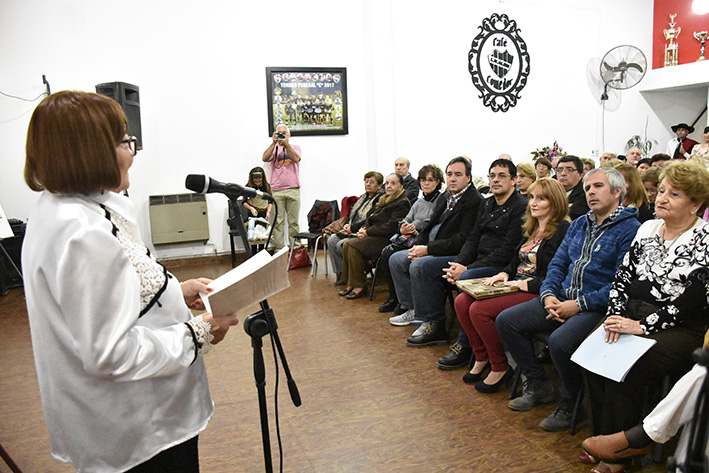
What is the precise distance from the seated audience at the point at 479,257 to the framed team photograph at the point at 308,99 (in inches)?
160

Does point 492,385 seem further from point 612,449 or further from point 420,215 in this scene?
point 420,215

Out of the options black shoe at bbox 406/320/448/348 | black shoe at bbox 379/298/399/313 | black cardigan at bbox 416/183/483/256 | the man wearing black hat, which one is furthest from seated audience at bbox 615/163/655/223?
the man wearing black hat

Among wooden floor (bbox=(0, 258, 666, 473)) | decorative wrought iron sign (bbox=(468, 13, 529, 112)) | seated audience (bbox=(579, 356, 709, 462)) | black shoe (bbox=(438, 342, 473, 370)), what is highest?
decorative wrought iron sign (bbox=(468, 13, 529, 112))

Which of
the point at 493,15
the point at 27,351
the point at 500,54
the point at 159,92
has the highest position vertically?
the point at 493,15

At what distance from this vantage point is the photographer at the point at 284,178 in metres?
A: 7.13

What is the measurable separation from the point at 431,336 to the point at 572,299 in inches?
51.6

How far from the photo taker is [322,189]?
25.5 feet

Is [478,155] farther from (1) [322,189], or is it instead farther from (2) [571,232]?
(2) [571,232]

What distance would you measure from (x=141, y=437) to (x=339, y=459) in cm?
142

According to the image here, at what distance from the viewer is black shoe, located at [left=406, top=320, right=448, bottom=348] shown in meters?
3.78

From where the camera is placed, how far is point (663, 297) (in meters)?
2.24

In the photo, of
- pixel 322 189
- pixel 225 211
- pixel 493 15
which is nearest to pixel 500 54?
pixel 493 15

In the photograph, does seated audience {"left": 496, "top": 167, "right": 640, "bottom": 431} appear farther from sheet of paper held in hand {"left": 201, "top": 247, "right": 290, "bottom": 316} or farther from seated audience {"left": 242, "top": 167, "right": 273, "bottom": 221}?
seated audience {"left": 242, "top": 167, "right": 273, "bottom": 221}

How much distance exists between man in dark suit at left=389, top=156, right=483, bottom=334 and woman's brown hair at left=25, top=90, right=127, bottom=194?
10.2 ft
